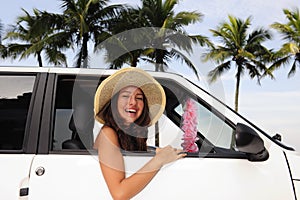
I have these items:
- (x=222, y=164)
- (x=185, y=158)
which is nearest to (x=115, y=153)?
(x=185, y=158)

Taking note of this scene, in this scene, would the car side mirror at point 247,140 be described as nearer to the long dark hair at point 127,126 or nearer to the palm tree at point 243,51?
the long dark hair at point 127,126

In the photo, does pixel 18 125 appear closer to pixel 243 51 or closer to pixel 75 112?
pixel 75 112

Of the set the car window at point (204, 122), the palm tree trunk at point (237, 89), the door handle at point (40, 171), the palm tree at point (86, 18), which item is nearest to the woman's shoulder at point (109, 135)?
the door handle at point (40, 171)

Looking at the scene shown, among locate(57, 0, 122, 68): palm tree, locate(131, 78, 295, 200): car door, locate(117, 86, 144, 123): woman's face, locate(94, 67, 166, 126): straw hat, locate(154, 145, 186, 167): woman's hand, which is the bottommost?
locate(131, 78, 295, 200): car door

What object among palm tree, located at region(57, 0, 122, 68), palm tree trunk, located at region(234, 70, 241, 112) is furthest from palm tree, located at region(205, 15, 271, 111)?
palm tree, located at region(57, 0, 122, 68)

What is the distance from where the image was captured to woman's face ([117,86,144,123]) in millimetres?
2379

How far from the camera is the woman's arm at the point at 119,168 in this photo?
216 cm

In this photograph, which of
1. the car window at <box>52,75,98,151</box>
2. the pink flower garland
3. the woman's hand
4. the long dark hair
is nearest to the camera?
the woman's hand

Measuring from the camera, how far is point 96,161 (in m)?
2.29

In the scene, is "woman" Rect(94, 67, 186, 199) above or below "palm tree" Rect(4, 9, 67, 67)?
below

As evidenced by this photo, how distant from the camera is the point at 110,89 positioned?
2.43 meters

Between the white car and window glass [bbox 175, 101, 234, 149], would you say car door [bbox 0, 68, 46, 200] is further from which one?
window glass [bbox 175, 101, 234, 149]

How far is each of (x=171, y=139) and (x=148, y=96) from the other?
0.76m

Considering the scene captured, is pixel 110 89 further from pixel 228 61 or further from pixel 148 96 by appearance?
pixel 228 61
